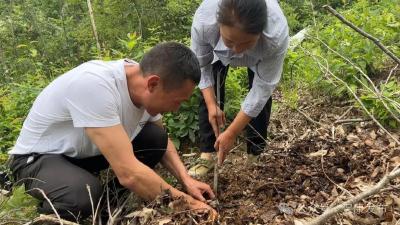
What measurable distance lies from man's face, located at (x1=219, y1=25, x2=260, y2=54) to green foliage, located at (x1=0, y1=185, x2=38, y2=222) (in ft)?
4.99

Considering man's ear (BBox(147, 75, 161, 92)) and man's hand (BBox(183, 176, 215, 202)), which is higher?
man's ear (BBox(147, 75, 161, 92))

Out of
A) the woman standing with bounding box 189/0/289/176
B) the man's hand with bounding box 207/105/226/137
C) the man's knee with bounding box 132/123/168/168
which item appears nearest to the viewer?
the woman standing with bounding box 189/0/289/176

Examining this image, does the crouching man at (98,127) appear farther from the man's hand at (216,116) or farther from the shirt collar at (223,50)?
the shirt collar at (223,50)

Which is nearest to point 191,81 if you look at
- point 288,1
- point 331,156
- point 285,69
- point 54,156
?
point 54,156

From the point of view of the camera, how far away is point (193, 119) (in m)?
4.19

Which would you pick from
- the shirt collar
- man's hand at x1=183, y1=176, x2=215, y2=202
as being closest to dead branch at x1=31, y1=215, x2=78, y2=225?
man's hand at x1=183, y1=176, x2=215, y2=202

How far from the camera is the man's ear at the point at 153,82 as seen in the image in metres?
2.36

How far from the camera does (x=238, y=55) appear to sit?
9.64ft

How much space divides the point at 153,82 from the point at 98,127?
0.38 metres

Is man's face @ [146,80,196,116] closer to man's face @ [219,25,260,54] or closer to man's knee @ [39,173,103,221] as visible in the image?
man's face @ [219,25,260,54]

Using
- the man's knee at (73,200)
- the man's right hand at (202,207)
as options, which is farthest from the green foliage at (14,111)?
the man's right hand at (202,207)

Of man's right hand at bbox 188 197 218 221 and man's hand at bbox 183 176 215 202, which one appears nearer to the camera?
man's right hand at bbox 188 197 218 221

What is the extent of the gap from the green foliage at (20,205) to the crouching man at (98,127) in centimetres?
5

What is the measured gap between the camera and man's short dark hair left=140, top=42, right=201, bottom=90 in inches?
92.1
